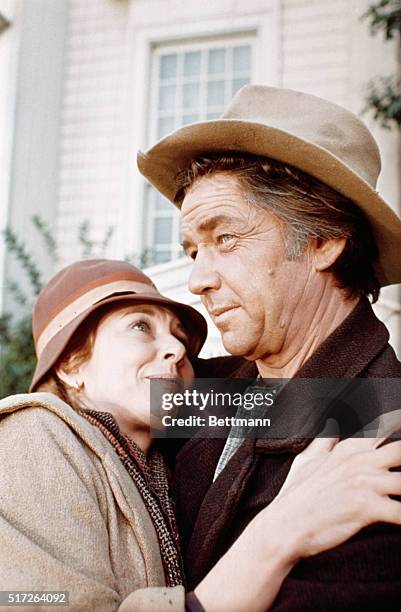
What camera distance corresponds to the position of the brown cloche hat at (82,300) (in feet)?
5.84

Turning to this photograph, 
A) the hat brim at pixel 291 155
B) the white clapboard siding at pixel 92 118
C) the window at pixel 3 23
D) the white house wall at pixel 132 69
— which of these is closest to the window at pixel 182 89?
the white house wall at pixel 132 69

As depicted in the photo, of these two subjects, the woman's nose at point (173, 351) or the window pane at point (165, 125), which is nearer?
the woman's nose at point (173, 351)

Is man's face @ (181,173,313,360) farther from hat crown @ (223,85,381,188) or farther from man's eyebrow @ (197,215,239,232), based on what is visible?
hat crown @ (223,85,381,188)

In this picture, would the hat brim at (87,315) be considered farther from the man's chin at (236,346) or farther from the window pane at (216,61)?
the window pane at (216,61)

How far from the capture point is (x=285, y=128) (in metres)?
1.52

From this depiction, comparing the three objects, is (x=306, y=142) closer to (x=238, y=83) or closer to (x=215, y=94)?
(x=238, y=83)

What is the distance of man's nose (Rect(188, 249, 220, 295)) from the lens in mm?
1546

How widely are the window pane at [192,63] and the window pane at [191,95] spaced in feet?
0.30

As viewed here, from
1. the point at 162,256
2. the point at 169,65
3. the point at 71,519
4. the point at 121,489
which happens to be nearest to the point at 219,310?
the point at 121,489

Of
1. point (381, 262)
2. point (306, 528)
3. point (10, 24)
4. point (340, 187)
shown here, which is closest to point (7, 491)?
point (306, 528)

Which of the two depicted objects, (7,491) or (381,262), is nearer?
(7,491)

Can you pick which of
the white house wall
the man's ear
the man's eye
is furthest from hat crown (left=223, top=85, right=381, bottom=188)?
the white house wall

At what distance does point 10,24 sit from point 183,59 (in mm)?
1311

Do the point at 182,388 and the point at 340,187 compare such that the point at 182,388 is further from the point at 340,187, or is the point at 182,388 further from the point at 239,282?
the point at 340,187
